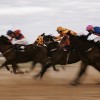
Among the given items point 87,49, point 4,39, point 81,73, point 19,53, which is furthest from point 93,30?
point 4,39

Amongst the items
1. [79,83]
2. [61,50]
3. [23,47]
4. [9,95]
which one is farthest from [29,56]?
[9,95]

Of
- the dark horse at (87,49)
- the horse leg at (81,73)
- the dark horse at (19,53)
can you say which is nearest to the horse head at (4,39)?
the dark horse at (19,53)

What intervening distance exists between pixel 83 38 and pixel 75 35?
0.93 feet

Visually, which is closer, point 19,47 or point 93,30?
point 93,30

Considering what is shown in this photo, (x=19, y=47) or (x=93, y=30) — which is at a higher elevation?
(x=93, y=30)

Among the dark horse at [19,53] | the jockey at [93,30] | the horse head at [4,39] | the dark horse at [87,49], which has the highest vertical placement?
the jockey at [93,30]

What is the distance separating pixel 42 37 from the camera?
20.0m

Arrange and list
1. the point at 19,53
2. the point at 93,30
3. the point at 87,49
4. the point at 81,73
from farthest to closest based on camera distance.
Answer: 1. the point at 19,53
2. the point at 81,73
3. the point at 93,30
4. the point at 87,49

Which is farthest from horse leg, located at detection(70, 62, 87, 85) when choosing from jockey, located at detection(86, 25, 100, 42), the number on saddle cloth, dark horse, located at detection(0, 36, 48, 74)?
the number on saddle cloth

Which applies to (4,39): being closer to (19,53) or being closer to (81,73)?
(19,53)

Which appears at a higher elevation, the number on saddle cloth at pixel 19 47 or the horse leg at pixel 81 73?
the horse leg at pixel 81 73

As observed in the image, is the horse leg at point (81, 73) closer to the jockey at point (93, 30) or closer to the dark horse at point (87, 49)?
the dark horse at point (87, 49)

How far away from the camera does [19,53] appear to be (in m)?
19.7

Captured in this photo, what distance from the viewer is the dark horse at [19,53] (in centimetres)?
1936
